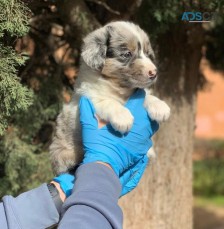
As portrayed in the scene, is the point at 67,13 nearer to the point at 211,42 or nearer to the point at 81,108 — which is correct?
the point at 81,108

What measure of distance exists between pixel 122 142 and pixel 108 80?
0.49 metres

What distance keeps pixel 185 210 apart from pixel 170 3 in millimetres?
2114

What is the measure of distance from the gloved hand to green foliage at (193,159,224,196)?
22.7ft

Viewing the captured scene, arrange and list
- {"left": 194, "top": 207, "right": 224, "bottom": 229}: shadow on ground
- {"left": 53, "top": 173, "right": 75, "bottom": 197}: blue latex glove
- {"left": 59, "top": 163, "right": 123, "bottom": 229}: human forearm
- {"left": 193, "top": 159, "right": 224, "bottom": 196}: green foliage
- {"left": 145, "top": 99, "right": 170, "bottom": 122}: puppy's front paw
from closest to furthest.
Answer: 1. {"left": 59, "top": 163, "right": 123, "bottom": 229}: human forearm
2. {"left": 53, "top": 173, "right": 75, "bottom": 197}: blue latex glove
3. {"left": 145, "top": 99, "right": 170, "bottom": 122}: puppy's front paw
4. {"left": 194, "top": 207, "right": 224, "bottom": 229}: shadow on ground
5. {"left": 193, "top": 159, "right": 224, "bottom": 196}: green foliage

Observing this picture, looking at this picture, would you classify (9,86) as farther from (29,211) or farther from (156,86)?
(156,86)

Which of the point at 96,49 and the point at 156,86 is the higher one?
the point at 96,49

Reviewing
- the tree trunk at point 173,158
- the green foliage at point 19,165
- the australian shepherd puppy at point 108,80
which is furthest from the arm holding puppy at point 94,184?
the tree trunk at point 173,158

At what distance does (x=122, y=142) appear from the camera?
10.1ft

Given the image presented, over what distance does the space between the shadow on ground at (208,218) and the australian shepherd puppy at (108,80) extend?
17.1 feet

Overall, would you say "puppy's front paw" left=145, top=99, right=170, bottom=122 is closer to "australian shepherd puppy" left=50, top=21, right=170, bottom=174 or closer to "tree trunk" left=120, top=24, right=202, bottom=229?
"australian shepherd puppy" left=50, top=21, right=170, bottom=174

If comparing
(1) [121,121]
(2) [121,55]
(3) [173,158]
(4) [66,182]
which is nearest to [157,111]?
(1) [121,121]

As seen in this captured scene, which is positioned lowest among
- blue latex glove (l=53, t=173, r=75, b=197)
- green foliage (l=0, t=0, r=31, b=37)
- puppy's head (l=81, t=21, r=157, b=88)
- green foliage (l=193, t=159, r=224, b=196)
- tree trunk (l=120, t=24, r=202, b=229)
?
green foliage (l=193, t=159, r=224, b=196)

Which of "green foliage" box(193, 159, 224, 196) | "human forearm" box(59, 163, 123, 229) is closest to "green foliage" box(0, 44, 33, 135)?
"human forearm" box(59, 163, 123, 229)

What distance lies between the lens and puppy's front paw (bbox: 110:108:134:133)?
306 cm
